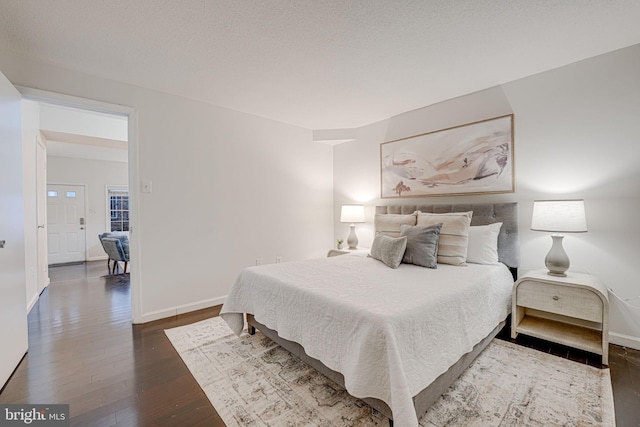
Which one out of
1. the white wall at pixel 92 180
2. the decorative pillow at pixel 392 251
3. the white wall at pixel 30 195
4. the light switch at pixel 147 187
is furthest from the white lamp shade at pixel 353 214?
the white wall at pixel 92 180

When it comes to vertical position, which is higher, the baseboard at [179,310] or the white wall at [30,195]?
the white wall at [30,195]

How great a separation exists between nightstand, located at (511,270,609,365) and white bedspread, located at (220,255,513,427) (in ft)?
0.54

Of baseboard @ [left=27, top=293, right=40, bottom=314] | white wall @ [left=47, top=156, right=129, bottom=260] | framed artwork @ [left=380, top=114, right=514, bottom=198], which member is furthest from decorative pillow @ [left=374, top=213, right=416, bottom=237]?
white wall @ [left=47, top=156, right=129, bottom=260]

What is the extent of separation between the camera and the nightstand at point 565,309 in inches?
78.3

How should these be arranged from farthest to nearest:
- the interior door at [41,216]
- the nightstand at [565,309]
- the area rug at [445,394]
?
the interior door at [41,216] → the nightstand at [565,309] → the area rug at [445,394]

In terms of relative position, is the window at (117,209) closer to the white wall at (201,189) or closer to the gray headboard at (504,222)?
the white wall at (201,189)

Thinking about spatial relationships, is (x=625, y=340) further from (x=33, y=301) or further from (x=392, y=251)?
(x=33, y=301)

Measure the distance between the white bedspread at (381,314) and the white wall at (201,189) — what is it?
40.9 inches

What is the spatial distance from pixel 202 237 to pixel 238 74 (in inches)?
71.9

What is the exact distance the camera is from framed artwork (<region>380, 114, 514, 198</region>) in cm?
280

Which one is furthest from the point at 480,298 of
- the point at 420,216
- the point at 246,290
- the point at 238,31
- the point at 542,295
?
the point at 238,31

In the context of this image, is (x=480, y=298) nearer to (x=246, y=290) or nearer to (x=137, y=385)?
(x=246, y=290)

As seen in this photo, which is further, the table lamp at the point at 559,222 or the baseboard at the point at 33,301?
the baseboard at the point at 33,301

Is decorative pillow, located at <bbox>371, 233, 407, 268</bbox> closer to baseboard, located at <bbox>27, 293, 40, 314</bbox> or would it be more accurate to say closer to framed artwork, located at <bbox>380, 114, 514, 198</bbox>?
framed artwork, located at <bbox>380, 114, 514, 198</bbox>
